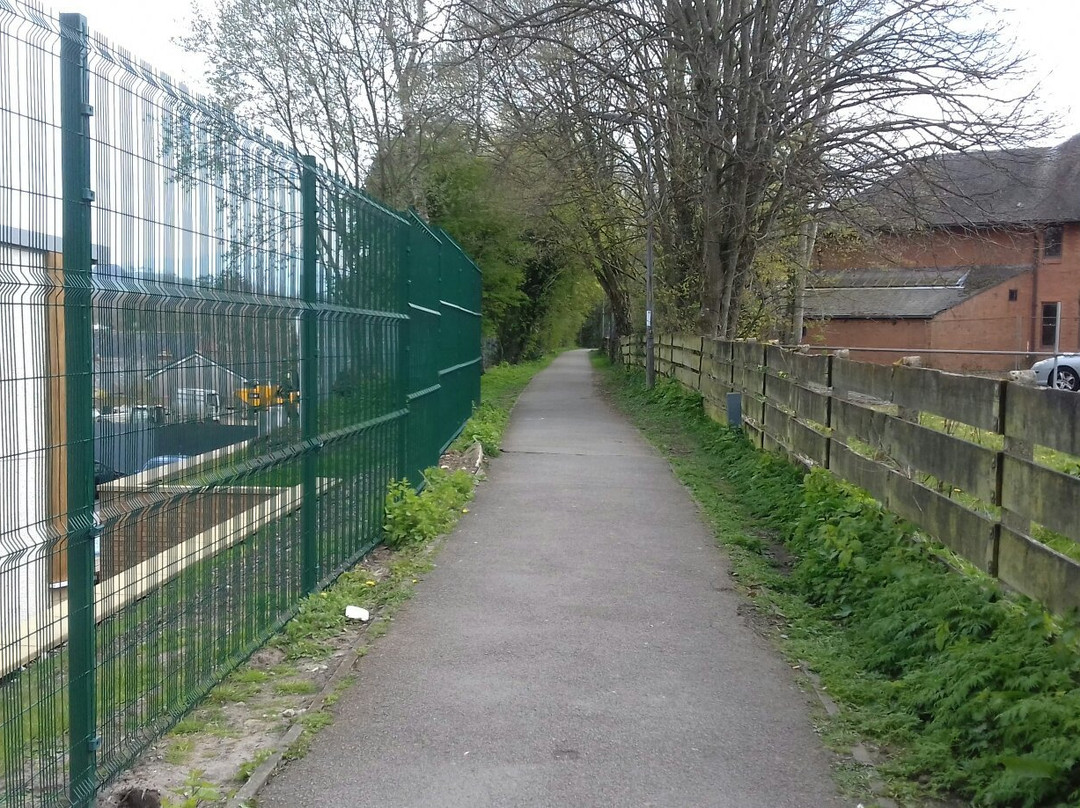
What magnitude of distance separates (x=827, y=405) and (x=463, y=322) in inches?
286

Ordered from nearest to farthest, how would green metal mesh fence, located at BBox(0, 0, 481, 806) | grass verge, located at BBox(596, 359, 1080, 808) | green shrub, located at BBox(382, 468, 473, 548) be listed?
green metal mesh fence, located at BBox(0, 0, 481, 806) → grass verge, located at BBox(596, 359, 1080, 808) → green shrub, located at BBox(382, 468, 473, 548)

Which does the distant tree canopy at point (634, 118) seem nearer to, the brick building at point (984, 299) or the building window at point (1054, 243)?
the brick building at point (984, 299)

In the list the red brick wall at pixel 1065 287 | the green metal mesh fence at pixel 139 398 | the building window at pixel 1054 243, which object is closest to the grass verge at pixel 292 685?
the green metal mesh fence at pixel 139 398

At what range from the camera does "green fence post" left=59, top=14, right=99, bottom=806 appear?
128 inches

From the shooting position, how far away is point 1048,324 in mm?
40969

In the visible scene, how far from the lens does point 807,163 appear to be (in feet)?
53.1

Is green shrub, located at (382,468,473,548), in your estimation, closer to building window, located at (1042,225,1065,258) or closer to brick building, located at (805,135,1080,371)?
brick building, located at (805,135,1080,371)

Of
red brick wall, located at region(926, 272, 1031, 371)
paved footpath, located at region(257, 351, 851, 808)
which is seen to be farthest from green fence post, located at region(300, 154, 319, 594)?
red brick wall, located at region(926, 272, 1031, 371)

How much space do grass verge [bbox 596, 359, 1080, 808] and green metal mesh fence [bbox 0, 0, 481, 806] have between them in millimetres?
2855

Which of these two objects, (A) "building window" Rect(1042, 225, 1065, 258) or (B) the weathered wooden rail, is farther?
(A) "building window" Rect(1042, 225, 1065, 258)

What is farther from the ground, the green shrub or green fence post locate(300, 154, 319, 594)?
green fence post locate(300, 154, 319, 594)

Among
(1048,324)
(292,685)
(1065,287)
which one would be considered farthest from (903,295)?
(292,685)

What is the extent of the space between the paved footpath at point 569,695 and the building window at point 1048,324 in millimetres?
37303

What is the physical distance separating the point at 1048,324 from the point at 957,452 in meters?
39.6
